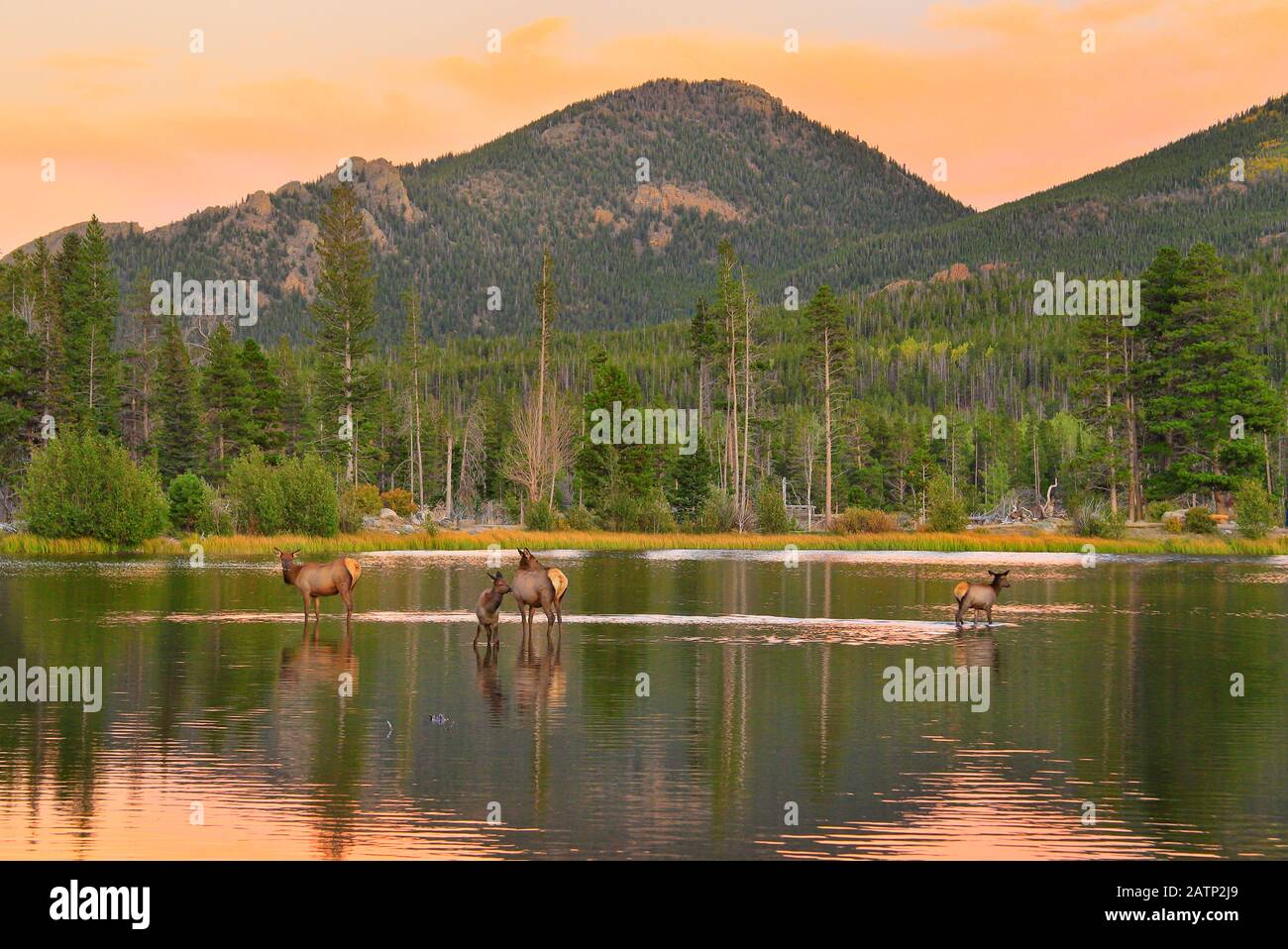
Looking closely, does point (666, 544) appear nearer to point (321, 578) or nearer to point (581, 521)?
point (581, 521)

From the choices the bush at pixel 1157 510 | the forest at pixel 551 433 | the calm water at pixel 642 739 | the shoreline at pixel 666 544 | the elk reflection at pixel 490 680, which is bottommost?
the calm water at pixel 642 739

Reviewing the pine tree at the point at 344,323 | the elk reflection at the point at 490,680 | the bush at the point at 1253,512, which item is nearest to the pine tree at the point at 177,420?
the pine tree at the point at 344,323

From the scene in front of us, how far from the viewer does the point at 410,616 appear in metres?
30.5

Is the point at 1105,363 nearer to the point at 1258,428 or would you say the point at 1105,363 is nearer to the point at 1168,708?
the point at 1258,428

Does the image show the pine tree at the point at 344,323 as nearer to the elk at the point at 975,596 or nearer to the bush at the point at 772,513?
the bush at the point at 772,513

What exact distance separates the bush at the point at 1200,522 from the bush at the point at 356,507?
4181cm

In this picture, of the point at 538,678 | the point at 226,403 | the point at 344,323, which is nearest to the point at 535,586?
the point at 538,678

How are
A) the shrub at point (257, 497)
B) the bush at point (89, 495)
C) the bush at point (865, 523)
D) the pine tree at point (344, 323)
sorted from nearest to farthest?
the bush at point (89, 495) < the shrub at point (257, 497) < the bush at point (865, 523) < the pine tree at point (344, 323)

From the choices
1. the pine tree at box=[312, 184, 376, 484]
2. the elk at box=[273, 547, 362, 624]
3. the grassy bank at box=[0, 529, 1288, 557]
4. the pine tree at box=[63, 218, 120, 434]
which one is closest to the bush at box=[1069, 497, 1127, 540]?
the grassy bank at box=[0, 529, 1288, 557]

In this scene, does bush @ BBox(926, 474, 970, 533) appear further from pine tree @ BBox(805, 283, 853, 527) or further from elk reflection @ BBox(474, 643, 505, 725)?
elk reflection @ BBox(474, 643, 505, 725)

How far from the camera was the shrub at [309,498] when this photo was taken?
63.1 metres
